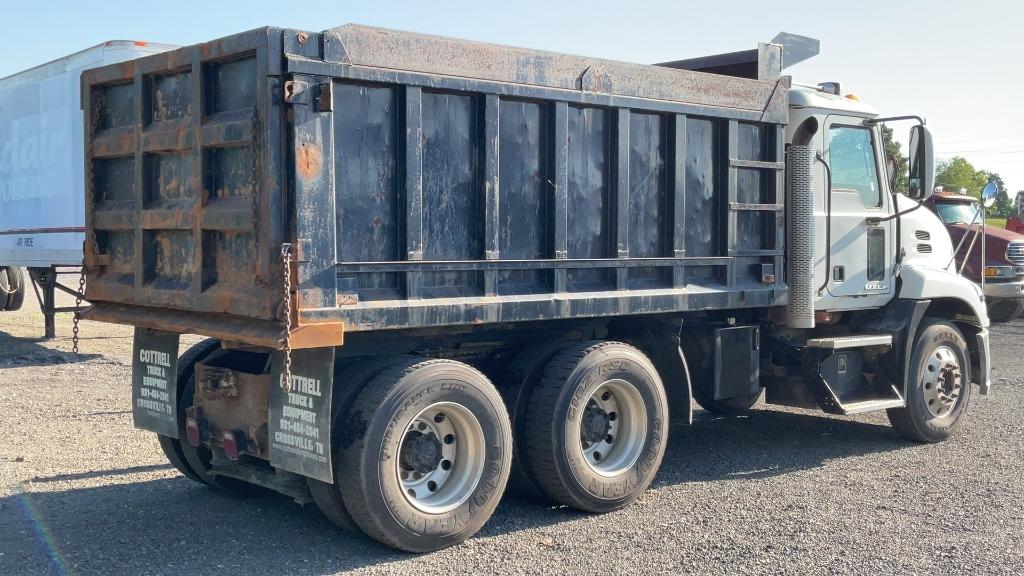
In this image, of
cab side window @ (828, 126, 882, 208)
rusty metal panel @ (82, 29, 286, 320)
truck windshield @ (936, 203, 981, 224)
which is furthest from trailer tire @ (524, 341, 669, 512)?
truck windshield @ (936, 203, 981, 224)

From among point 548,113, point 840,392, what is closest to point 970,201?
point 840,392

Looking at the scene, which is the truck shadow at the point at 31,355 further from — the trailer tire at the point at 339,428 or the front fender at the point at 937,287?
the front fender at the point at 937,287

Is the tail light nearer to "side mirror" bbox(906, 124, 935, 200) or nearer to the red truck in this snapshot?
"side mirror" bbox(906, 124, 935, 200)

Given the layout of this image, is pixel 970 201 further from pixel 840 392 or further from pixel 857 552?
pixel 857 552

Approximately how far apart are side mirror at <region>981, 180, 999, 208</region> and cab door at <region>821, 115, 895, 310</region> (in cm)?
136

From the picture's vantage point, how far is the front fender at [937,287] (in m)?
8.45

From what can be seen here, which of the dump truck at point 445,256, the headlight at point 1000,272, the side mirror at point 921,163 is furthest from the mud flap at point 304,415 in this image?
the headlight at point 1000,272

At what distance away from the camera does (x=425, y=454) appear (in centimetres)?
556

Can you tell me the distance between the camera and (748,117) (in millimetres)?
7277

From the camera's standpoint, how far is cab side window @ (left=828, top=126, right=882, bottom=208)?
8.05 metres

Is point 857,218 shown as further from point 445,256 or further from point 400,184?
point 400,184

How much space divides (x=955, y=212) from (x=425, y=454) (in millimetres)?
15424

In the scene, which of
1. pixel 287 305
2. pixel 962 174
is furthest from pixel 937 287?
pixel 962 174

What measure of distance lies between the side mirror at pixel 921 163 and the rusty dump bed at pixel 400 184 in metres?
1.56
